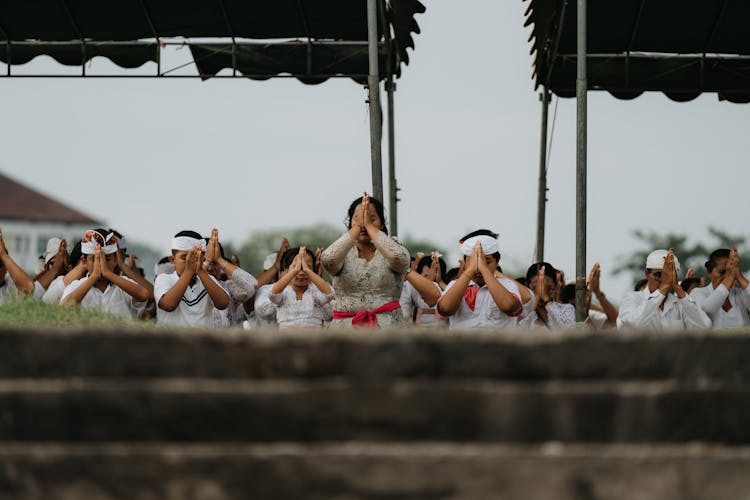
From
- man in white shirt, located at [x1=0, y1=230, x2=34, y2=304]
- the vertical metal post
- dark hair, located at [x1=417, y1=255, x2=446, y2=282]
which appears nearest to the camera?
man in white shirt, located at [x1=0, y1=230, x2=34, y2=304]

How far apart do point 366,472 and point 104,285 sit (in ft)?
17.9

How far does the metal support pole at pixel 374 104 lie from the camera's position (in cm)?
1034

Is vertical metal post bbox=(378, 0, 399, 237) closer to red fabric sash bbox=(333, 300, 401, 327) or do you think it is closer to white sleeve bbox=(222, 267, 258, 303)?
white sleeve bbox=(222, 267, 258, 303)

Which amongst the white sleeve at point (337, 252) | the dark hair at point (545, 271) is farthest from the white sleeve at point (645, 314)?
the white sleeve at point (337, 252)

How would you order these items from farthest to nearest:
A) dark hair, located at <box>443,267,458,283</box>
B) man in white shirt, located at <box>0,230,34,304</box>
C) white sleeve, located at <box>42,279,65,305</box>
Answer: dark hair, located at <box>443,267,458,283</box>
white sleeve, located at <box>42,279,65,305</box>
man in white shirt, located at <box>0,230,34,304</box>

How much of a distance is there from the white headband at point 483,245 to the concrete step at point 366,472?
463cm

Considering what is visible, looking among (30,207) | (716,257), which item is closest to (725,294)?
(716,257)

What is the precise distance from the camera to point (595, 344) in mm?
3283

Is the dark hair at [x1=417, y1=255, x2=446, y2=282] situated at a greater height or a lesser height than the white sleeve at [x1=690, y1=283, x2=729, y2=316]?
greater

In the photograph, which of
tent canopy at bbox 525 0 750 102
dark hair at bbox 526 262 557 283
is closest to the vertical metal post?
tent canopy at bbox 525 0 750 102

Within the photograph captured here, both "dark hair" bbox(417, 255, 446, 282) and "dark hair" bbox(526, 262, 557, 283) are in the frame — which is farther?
"dark hair" bbox(417, 255, 446, 282)

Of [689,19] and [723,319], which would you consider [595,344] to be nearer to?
[723,319]

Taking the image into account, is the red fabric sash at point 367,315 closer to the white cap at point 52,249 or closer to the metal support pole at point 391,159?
the white cap at point 52,249

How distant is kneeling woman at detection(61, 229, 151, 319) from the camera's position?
8.01m
